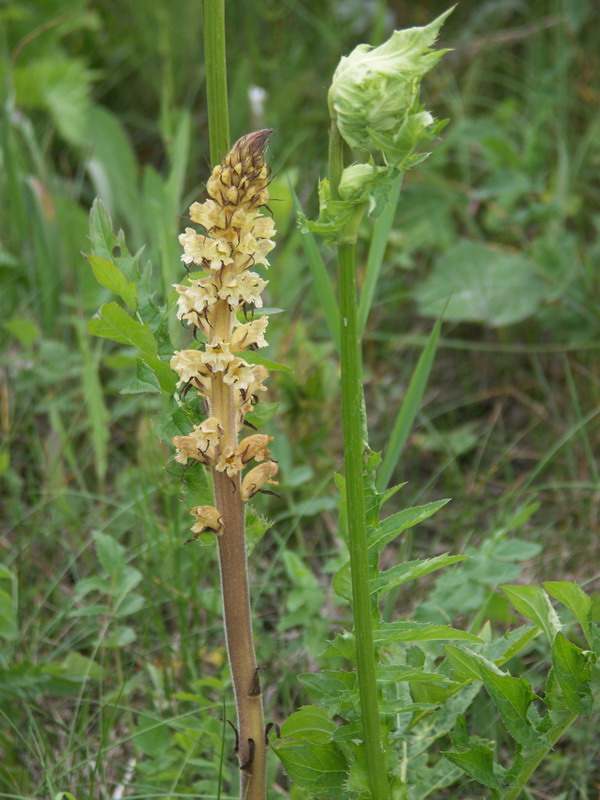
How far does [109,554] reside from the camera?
1566 mm

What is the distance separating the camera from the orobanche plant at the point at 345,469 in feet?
2.86

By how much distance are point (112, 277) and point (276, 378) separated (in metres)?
1.17

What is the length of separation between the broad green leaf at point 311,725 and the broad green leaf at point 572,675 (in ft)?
0.92

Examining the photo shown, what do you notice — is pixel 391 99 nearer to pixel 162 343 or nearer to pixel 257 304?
pixel 257 304

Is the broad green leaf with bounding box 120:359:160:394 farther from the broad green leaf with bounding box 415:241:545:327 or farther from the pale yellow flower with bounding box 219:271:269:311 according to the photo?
the broad green leaf with bounding box 415:241:545:327

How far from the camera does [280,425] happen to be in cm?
229

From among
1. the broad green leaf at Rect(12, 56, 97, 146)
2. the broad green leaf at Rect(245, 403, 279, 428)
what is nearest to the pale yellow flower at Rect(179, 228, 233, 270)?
the broad green leaf at Rect(245, 403, 279, 428)

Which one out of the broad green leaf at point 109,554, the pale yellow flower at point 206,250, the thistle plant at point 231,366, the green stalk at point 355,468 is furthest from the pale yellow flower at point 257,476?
the broad green leaf at point 109,554

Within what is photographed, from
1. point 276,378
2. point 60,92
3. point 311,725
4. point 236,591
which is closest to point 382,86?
point 236,591

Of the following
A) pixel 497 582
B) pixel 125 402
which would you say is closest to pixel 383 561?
pixel 497 582

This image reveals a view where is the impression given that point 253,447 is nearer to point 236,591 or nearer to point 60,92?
point 236,591

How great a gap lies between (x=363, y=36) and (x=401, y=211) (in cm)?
104

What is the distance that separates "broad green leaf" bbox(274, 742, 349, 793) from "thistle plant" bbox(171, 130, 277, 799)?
0.08 m

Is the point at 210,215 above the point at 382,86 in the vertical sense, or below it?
below
